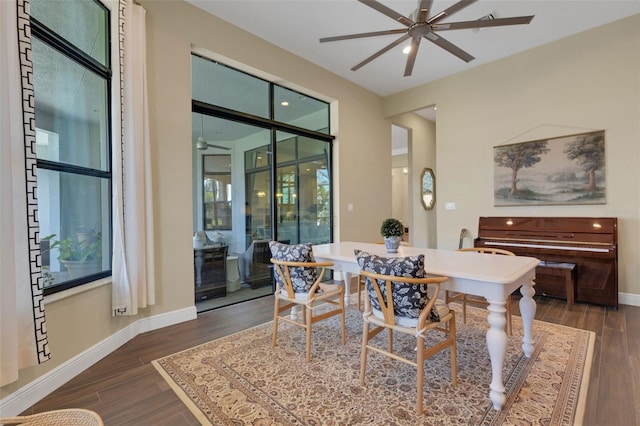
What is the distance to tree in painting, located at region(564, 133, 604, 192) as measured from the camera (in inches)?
144

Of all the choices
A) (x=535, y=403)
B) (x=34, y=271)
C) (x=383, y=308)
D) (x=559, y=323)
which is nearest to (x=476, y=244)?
(x=559, y=323)

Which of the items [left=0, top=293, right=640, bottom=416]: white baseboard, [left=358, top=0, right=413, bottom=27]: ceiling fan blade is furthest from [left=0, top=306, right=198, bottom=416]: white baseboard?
[left=358, top=0, right=413, bottom=27]: ceiling fan blade

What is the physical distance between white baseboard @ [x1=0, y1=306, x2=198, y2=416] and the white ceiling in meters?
3.37

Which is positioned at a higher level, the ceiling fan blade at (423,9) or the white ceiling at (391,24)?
the white ceiling at (391,24)

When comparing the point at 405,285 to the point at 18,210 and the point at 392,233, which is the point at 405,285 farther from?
the point at 18,210

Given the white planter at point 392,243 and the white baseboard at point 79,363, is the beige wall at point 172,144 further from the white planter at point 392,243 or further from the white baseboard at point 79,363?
the white planter at point 392,243

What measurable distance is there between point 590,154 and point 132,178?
5161 mm

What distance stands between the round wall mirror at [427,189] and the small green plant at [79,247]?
605 cm

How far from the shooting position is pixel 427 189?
6961 millimetres

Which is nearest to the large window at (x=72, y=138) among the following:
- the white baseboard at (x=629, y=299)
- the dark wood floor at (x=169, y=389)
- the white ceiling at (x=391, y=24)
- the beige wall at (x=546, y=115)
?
the dark wood floor at (x=169, y=389)

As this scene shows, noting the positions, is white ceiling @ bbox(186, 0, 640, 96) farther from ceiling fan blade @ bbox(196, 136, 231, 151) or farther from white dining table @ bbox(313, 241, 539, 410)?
white dining table @ bbox(313, 241, 539, 410)

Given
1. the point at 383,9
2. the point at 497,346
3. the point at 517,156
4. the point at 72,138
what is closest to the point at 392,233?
the point at 497,346

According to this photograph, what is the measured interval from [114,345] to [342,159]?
388cm

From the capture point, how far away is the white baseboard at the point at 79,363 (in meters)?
1.71
